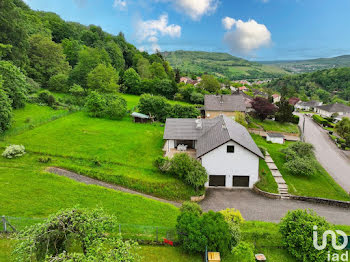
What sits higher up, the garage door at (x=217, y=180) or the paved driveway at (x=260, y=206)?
the garage door at (x=217, y=180)

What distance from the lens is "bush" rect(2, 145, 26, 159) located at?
88.7 feet

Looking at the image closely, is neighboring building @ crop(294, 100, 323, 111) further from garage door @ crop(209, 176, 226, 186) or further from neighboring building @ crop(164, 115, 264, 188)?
garage door @ crop(209, 176, 226, 186)

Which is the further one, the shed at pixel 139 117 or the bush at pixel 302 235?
the shed at pixel 139 117

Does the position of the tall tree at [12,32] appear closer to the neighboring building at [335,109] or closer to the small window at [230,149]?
the small window at [230,149]

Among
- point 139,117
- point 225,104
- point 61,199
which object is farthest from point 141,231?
point 225,104

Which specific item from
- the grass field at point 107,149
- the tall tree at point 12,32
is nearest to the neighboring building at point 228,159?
the grass field at point 107,149

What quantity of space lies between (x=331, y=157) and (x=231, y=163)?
25.7 metres

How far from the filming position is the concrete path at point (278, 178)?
2725cm

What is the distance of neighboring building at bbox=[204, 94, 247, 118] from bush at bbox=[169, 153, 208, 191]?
1150 inches

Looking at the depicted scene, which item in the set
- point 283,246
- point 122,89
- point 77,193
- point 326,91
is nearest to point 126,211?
point 77,193

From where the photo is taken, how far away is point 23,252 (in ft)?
32.2

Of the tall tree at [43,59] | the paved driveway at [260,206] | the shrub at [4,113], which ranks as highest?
the tall tree at [43,59]

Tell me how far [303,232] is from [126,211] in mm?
13358

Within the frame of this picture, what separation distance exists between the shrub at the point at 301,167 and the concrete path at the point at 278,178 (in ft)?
5.52
